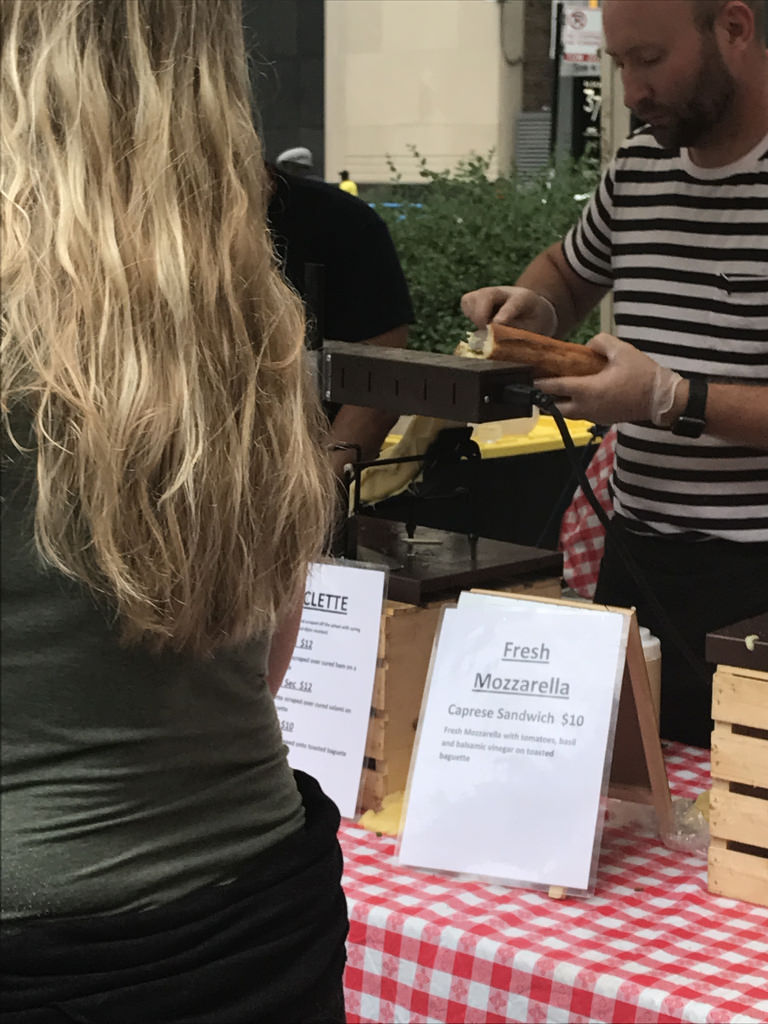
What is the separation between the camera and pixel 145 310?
2.56 ft

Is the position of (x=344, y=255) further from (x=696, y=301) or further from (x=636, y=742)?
(x=636, y=742)

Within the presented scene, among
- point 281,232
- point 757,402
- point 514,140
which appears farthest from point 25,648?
point 514,140

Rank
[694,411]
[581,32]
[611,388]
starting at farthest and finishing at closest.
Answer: [581,32] → [694,411] → [611,388]

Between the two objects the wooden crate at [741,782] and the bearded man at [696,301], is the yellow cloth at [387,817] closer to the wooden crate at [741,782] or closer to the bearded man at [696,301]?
the wooden crate at [741,782]

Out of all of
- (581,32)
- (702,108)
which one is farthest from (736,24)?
(581,32)

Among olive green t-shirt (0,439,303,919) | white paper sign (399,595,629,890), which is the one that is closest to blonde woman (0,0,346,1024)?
olive green t-shirt (0,439,303,919)

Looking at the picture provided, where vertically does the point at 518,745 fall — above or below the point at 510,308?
below

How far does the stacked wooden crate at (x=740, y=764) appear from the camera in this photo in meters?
1.28

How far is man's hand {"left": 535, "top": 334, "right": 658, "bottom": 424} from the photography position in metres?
1.59

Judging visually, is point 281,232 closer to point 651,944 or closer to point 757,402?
point 757,402

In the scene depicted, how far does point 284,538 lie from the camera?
881 millimetres

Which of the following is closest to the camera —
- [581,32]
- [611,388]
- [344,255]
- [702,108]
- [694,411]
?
[611,388]

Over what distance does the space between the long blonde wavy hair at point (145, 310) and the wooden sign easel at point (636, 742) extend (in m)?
0.63

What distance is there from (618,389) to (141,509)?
3.12 ft
